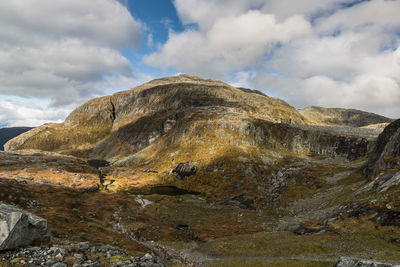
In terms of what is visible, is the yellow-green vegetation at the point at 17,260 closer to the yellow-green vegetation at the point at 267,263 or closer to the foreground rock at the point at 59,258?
the foreground rock at the point at 59,258

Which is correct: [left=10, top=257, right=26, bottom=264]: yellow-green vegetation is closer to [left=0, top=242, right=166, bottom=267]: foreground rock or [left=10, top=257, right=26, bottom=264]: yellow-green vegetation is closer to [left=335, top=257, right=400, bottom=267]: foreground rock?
[left=0, top=242, right=166, bottom=267]: foreground rock

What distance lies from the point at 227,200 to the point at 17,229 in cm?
9305

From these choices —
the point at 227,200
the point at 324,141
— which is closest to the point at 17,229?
the point at 227,200

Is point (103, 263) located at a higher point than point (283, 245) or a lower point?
higher

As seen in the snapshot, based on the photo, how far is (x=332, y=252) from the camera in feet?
119

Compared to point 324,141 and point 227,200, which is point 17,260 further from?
point 324,141

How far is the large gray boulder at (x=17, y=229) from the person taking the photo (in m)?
19.0

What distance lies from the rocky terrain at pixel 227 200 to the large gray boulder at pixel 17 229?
3.65ft

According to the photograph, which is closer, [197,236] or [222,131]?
[197,236]

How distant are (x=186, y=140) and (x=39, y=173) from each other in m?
99.4

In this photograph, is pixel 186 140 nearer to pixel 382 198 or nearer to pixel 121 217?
pixel 121 217

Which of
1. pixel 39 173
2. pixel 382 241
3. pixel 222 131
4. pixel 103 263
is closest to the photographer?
pixel 103 263

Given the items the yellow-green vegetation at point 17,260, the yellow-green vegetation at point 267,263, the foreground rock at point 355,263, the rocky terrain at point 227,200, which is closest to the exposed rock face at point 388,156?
the rocky terrain at point 227,200

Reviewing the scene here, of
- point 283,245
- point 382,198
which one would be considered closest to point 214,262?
point 283,245
